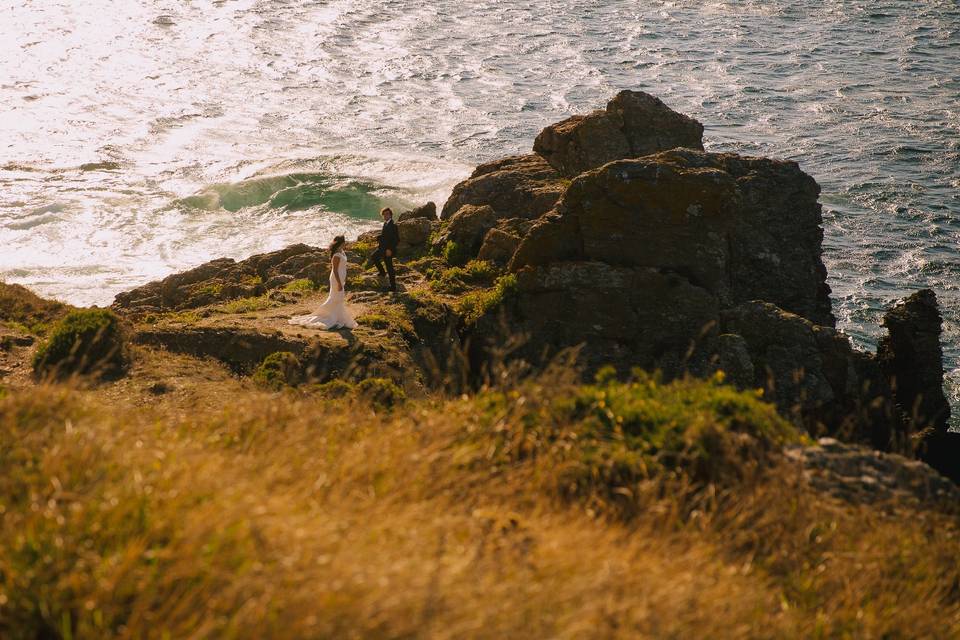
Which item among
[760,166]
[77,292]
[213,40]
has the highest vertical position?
[213,40]

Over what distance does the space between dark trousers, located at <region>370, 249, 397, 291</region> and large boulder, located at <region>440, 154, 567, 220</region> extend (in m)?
3.50

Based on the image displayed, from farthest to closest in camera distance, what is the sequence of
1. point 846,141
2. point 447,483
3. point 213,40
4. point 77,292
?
point 213,40
point 846,141
point 77,292
point 447,483

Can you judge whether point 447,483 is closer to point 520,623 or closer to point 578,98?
point 520,623

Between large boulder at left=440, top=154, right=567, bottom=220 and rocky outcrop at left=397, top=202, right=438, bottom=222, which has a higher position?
large boulder at left=440, top=154, right=567, bottom=220

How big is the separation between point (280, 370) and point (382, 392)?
210 centimetres

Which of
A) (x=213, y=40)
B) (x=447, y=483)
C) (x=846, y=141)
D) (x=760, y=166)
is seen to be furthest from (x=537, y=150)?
(x=213, y=40)

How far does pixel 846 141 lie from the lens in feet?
152

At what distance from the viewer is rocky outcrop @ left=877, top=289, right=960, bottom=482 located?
2047cm

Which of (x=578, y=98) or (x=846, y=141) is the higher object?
(x=578, y=98)

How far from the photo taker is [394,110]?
50.8 metres

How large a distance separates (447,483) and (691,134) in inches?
735

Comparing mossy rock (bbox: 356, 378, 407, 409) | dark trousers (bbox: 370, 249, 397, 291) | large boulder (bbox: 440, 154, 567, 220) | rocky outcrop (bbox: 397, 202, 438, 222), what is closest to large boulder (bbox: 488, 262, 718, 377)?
dark trousers (bbox: 370, 249, 397, 291)

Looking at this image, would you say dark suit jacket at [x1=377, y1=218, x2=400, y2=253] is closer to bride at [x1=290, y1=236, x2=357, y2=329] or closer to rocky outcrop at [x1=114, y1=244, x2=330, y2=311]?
rocky outcrop at [x1=114, y1=244, x2=330, y2=311]

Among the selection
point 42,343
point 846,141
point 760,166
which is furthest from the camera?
point 846,141
